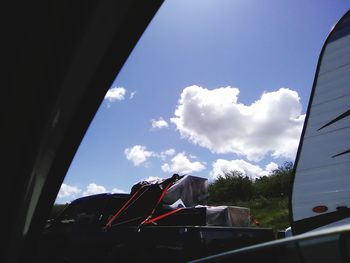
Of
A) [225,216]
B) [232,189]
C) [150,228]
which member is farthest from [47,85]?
[232,189]

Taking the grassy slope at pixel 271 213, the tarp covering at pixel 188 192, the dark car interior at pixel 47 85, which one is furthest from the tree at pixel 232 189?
the dark car interior at pixel 47 85

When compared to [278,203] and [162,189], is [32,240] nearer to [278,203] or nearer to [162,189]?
[162,189]

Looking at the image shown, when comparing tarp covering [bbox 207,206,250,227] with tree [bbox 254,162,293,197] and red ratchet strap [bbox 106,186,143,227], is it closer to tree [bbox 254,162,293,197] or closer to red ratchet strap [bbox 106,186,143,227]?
red ratchet strap [bbox 106,186,143,227]

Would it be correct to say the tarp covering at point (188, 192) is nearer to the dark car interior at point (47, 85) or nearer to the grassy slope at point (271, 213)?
the dark car interior at point (47, 85)

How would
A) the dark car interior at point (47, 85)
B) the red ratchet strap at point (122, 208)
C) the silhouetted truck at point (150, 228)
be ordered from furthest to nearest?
1. the red ratchet strap at point (122, 208)
2. the silhouetted truck at point (150, 228)
3. the dark car interior at point (47, 85)

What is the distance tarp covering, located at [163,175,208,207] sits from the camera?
9445 mm

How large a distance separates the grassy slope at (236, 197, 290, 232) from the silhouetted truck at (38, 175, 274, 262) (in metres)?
9.83

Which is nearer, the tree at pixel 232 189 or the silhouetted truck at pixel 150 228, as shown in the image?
the silhouetted truck at pixel 150 228

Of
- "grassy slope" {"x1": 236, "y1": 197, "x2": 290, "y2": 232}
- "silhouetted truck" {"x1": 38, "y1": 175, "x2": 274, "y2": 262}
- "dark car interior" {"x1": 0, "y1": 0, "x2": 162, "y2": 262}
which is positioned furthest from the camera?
"grassy slope" {"x1": 236, "y1": 197, "x2": 290, "y2": 232}

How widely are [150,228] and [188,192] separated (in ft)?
12.5

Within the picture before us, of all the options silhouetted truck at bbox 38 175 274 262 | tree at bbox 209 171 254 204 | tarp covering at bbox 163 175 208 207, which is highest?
tree at bbox 209 171 254 204

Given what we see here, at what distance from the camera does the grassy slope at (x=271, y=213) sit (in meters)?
19.8

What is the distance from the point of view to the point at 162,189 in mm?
9477

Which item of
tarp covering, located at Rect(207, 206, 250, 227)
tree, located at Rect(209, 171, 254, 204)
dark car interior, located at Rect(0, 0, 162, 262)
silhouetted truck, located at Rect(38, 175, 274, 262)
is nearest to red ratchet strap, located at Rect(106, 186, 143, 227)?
silhouetted truck, located at Rect(38, 175, 274, 262)
